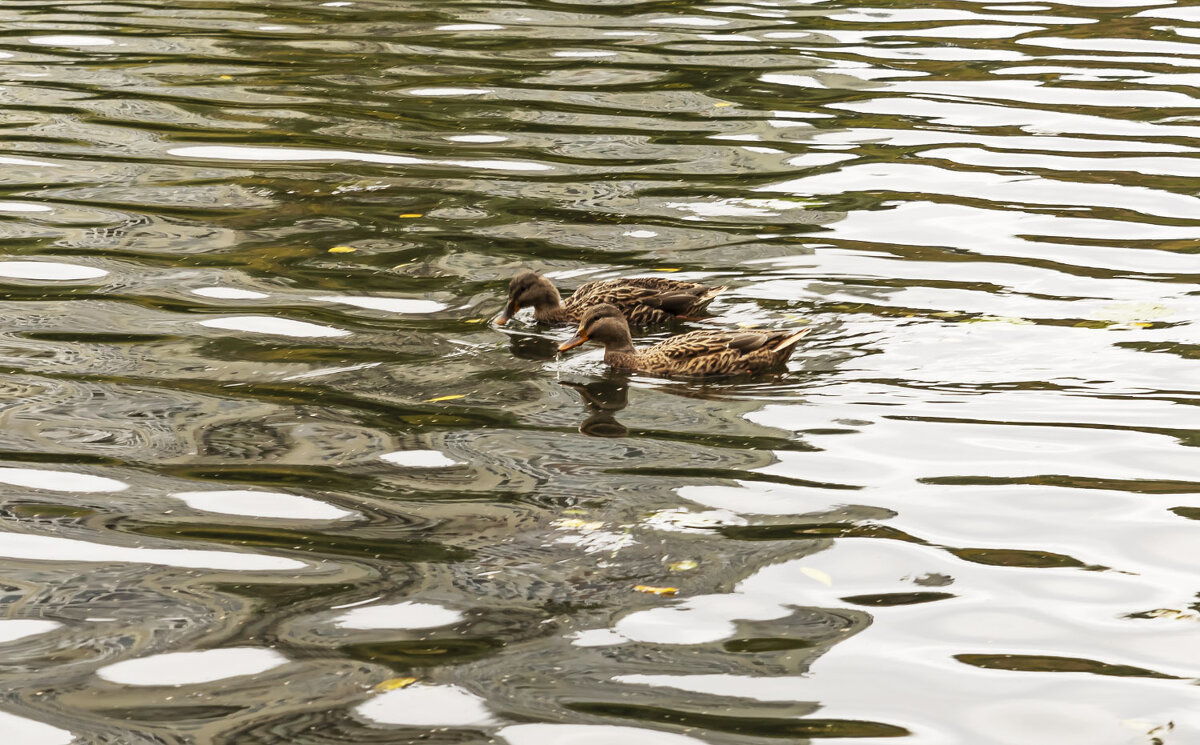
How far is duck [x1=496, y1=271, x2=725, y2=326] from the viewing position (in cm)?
907

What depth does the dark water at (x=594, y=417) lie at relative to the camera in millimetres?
5055

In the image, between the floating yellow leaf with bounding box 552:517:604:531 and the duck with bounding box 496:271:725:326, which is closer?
the floating yellow leaf with bounding box 552:517:604:531

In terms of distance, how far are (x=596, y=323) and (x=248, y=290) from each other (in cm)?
216

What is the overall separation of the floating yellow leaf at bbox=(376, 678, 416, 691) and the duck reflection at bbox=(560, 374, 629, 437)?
2.40 meters

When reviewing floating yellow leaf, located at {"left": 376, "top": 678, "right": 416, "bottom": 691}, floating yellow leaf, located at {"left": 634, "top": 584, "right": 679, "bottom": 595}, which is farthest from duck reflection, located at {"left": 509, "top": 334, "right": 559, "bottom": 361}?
floating yellow leaf, located at {"left": 376, "top": 678, "right": 416, "bottom": 691}

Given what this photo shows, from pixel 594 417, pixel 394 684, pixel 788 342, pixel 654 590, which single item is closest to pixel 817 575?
pixel 654 590

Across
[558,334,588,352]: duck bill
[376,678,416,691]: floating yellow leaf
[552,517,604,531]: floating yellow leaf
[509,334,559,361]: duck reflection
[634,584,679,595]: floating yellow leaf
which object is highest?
[558,334,588,352]: duck bill

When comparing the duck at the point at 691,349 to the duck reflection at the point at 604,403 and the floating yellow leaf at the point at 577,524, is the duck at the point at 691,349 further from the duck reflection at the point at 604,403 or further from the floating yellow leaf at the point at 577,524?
the floating yellow leaf at the point at 577,524

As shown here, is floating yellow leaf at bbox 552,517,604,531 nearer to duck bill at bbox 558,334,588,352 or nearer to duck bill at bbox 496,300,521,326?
duck bill at bbox 558,334,588,352

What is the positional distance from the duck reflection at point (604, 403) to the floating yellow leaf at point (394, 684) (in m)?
2.40

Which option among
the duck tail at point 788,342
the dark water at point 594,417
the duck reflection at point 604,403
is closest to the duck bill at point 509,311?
the dark water at point 594,417

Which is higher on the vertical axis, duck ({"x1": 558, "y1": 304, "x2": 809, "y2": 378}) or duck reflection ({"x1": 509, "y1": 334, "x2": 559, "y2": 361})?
duck ({"x1": 558, "y1": 304, "x2": 809, "y2": 378})

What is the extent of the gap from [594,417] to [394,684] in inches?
108

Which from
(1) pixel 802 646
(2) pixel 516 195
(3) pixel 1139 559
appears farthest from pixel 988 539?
(2) pixel 516 195
